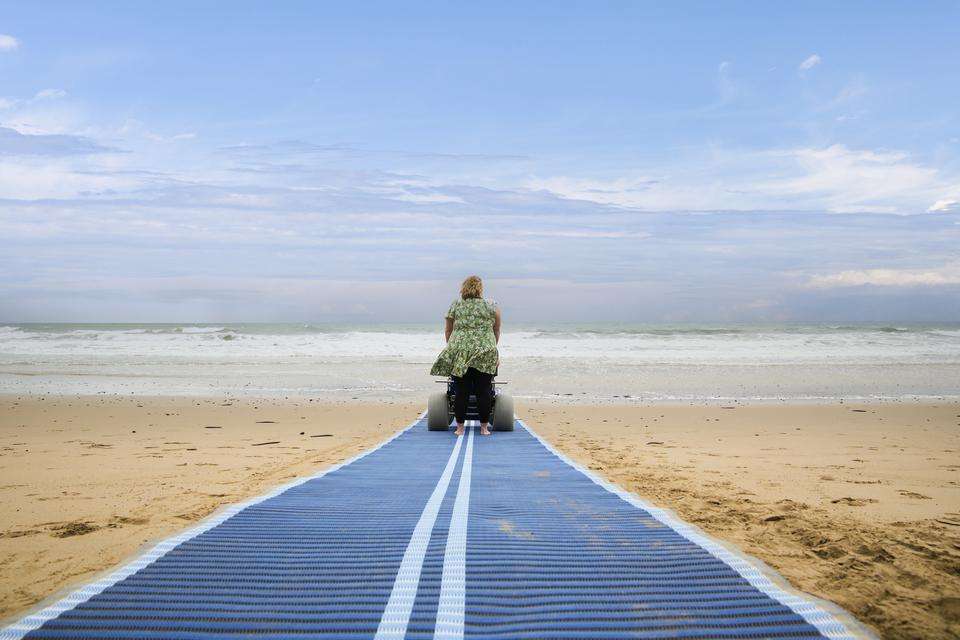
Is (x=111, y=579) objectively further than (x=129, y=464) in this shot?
No

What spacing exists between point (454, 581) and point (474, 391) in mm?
5666

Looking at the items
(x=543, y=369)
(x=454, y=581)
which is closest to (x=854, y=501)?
(x=454, y=581)

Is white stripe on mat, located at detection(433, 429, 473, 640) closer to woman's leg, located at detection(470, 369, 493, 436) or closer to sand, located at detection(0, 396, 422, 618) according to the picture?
sand, located at detection(0, 396, 422, 618)

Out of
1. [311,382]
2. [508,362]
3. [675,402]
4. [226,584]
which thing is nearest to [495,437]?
[226,584]

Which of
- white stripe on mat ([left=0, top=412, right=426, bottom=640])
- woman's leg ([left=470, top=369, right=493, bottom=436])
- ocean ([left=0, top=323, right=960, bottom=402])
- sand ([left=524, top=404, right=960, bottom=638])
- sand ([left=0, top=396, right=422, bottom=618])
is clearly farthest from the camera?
ocean ([left=0, top=323, right=960, bottom=402])

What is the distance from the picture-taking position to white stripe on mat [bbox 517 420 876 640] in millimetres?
2236

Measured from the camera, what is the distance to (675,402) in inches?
515

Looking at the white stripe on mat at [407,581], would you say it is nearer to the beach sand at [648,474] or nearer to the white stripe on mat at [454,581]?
the white stripe on mat at [454,581]

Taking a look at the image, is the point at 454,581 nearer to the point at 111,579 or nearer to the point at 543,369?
the point at 111,579

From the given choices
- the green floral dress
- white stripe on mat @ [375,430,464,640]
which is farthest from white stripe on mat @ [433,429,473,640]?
the green floral dress

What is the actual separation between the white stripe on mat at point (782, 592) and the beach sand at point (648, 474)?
0.18 metres

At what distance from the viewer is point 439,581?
265cm

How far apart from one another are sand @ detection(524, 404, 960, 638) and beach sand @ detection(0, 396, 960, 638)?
0.06ft

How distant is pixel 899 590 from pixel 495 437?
5.42 metres
